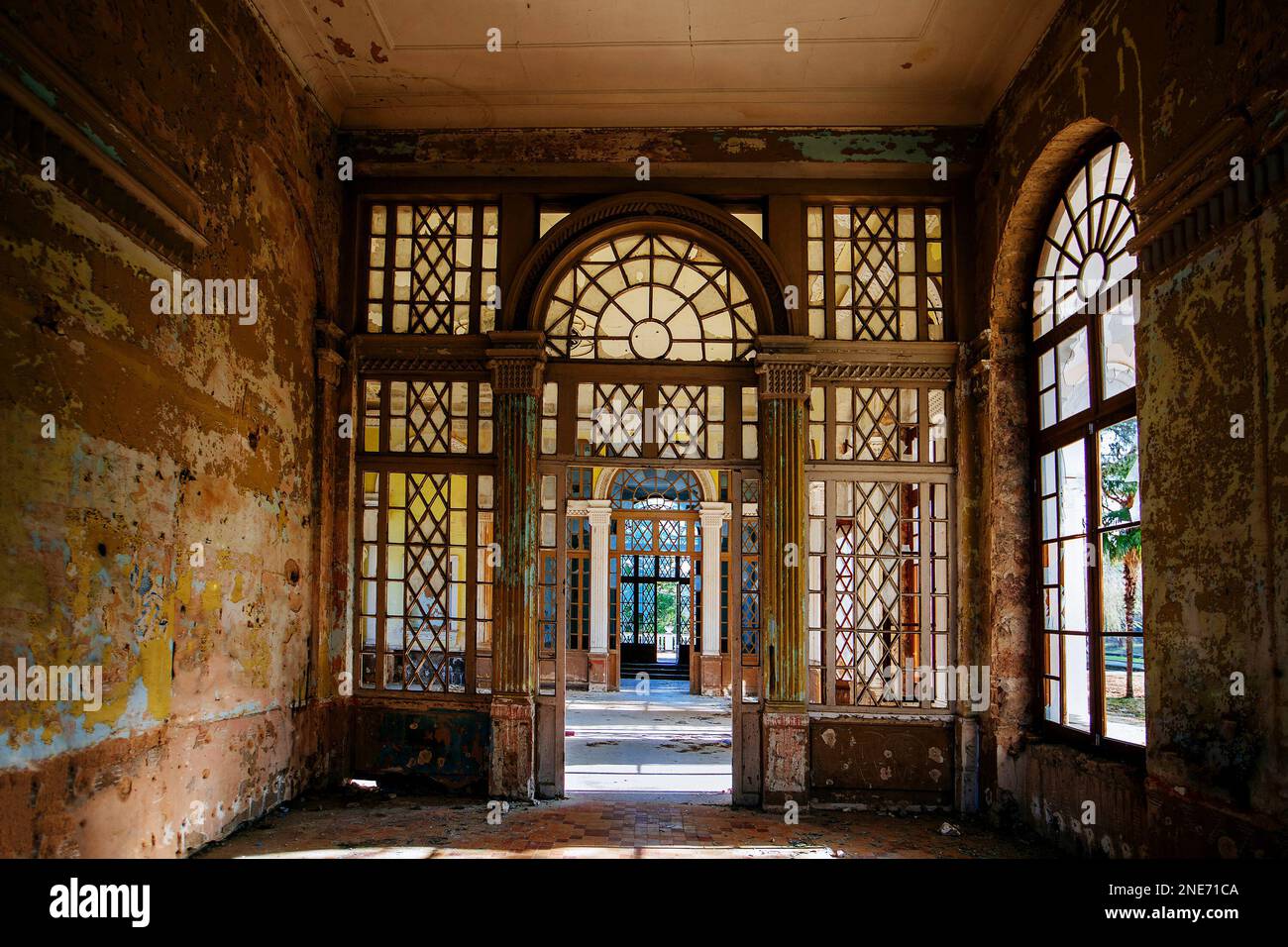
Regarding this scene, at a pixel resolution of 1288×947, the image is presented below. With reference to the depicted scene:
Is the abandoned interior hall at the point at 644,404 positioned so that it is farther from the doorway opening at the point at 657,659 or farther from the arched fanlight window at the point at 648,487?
the arched fanlight window at the point at 648,487

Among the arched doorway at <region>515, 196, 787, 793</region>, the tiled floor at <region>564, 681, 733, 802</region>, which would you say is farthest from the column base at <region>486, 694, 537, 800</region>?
the tiled floor at <region>564, 681, 733, 802</region>

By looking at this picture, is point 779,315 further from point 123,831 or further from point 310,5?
point 123,831

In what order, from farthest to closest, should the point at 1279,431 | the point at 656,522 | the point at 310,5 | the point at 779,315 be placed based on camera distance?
1. the point at 656,522
2. the point at 779,315
3. the point at 310,5
4. the point at 1279,431

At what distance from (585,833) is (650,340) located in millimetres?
3520

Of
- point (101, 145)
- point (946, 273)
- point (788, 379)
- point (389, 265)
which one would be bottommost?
point (788, 379)

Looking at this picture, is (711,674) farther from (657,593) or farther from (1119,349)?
(1119,349)

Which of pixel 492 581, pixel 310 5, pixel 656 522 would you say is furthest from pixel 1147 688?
pixel 656 522

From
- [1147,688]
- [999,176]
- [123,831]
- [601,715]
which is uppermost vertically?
[999,176]

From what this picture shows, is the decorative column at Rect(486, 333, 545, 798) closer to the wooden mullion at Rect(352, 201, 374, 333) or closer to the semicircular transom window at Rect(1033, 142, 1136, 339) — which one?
the wooden mullion at Rect(352, 201, 374, 333)

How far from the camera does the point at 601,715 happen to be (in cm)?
1171

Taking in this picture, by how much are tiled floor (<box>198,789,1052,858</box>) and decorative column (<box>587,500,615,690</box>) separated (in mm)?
7973

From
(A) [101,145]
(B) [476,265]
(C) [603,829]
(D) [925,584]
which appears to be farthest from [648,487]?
(A) [101,145]

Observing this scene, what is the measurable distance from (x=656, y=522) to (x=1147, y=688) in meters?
11.2

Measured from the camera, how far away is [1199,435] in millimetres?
3904
